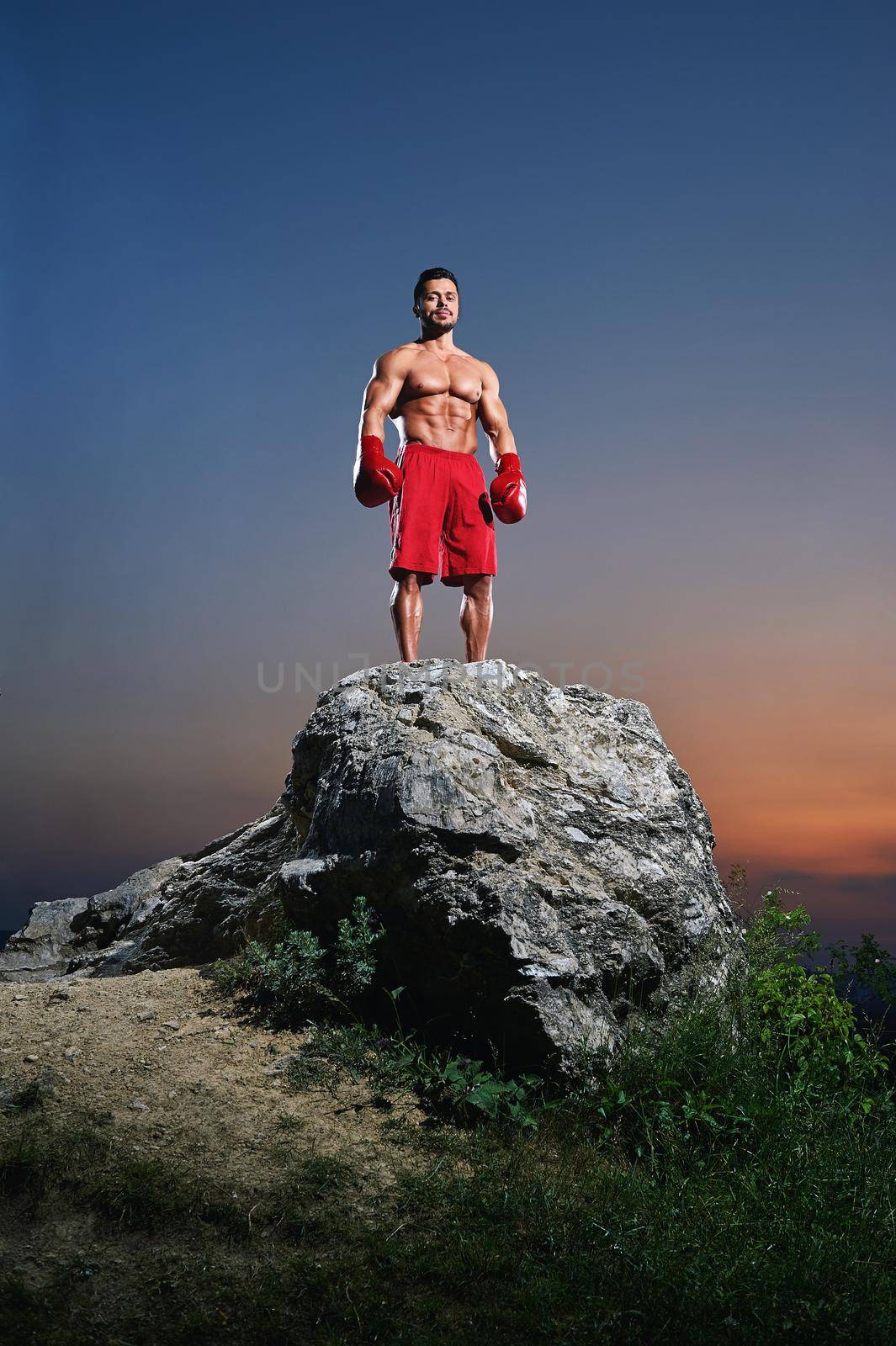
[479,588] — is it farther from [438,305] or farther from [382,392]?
[438,305]

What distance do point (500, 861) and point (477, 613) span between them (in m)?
2.53

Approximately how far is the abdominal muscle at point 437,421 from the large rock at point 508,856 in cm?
206

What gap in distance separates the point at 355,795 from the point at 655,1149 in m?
2.31

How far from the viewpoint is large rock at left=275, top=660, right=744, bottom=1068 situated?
448cm

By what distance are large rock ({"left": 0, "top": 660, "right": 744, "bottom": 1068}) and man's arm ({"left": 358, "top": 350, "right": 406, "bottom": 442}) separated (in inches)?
83.5

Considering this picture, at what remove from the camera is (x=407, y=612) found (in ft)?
A: 21.7

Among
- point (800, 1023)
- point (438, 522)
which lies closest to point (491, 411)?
point (438, 522)

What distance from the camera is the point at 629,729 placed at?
6.12 metres

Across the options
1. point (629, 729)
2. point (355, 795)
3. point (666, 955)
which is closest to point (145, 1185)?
point (355, 795)

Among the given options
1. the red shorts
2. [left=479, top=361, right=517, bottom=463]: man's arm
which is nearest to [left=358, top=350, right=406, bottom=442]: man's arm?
the red shorts

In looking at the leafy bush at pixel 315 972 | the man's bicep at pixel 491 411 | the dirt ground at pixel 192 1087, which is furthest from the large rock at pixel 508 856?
the man's bicep at pixel 491 411

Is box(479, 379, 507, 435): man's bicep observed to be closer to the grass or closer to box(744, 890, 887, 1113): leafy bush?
box(744, 890, 887, 1113): leafy bush

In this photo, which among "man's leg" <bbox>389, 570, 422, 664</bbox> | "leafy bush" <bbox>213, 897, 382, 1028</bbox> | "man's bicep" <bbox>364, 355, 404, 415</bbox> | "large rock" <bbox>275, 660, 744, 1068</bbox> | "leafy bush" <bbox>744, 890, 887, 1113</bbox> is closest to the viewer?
"large rock" <bbox>275, 660, 744, 1068</bbox>

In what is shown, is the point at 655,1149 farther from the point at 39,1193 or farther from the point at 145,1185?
the point at 39,1193
